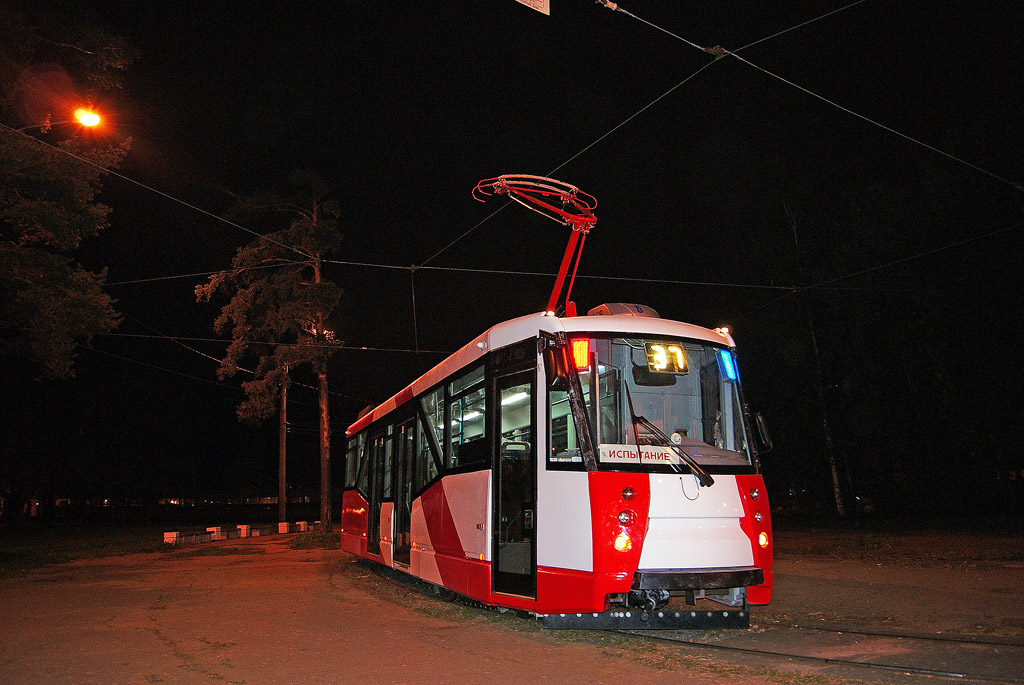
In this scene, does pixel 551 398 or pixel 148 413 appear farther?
pixel 148 413

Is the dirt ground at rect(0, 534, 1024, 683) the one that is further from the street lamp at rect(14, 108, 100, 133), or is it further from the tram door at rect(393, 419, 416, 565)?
the street lamp at rect(14, 108, 100, 133)

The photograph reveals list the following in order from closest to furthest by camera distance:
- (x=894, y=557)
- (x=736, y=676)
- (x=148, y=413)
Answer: (x=736, y=676) < (x=894, y=557) < (x=148, y=413)

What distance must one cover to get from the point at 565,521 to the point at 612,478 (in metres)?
0.64

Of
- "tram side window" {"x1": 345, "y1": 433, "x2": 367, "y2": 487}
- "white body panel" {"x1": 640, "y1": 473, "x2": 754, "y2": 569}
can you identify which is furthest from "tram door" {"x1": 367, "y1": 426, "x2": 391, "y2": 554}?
"white body panel" {"x1": 640, "y1": 473, "x2": 754, "y2": 569}

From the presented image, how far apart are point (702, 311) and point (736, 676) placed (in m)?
33.2

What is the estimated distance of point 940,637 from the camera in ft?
26.5

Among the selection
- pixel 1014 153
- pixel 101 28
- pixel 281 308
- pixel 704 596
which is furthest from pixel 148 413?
pixel 704 596

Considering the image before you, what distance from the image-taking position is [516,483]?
888cm

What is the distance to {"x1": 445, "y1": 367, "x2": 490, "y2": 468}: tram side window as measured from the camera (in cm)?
980

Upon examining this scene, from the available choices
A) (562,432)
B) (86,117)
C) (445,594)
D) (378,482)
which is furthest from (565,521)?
(86,117)

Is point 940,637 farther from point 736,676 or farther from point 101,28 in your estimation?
point 101,28

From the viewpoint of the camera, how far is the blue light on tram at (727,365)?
898 centimetres

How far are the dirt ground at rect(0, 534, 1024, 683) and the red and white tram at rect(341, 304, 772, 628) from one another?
515 millimetres

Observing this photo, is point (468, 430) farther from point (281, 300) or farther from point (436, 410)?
point (281, 300)
